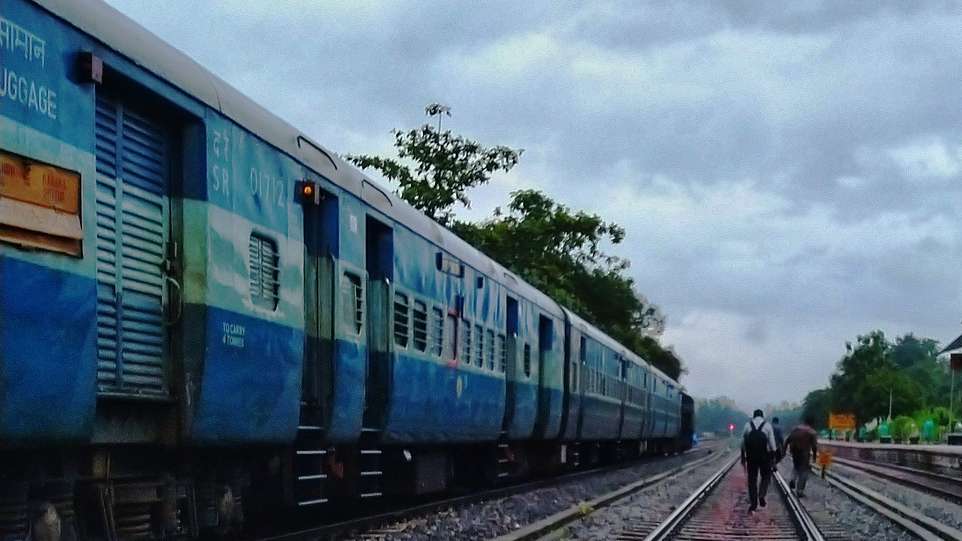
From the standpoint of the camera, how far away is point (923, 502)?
2233 centimetres

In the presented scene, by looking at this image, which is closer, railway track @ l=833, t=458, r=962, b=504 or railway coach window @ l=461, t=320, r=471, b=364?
railway coach window @ l=461, t=320, r=471, b=364

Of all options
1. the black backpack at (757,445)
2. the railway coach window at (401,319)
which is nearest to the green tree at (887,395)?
the black backpack at (757,445)

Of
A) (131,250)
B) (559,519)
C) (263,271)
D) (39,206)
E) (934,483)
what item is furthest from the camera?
(934,483)

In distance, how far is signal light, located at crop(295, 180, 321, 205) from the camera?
9.92m

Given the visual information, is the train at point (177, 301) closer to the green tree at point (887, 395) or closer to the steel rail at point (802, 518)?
the steel rail at point (802, 518)

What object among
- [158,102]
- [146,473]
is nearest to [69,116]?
[158,102]

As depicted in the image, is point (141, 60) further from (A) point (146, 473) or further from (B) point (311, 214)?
(B) point (311, 214)

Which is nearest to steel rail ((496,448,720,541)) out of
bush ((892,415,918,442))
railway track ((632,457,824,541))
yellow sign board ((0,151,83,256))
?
railway track ((632,457,824,541))

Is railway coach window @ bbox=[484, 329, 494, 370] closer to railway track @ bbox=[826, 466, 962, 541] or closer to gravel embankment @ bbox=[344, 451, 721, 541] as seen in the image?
gravel embankment @ bbox=[344, 451, 721, 541]

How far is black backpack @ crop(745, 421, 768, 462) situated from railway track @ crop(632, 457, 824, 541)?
2.48 feet

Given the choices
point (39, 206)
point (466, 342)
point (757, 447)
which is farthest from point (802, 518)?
Answer: point (39, 206)

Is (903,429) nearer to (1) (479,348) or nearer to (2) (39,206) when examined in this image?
(1) (479,348)

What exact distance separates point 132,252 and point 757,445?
477 inches

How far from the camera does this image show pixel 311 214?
10492 mm
